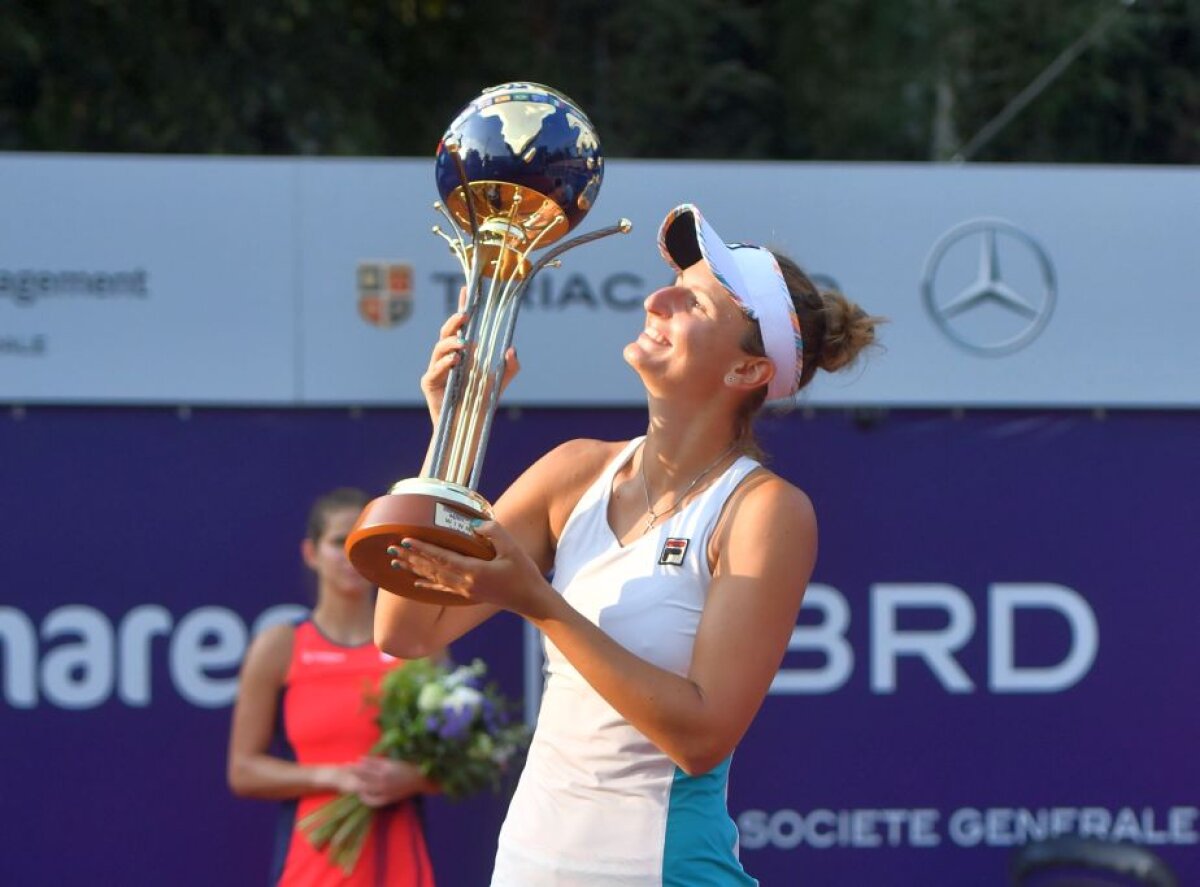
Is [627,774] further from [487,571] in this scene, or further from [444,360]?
[444,360]

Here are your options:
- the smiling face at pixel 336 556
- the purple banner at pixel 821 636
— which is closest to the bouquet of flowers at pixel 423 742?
the smiling face at pixel 336 556

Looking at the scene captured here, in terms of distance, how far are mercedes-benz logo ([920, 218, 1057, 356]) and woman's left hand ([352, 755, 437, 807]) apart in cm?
191

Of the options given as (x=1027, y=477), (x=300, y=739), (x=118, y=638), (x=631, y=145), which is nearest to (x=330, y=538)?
(x=300, y=739)

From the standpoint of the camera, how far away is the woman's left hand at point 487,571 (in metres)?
1.94

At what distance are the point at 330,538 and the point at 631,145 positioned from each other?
238 inches

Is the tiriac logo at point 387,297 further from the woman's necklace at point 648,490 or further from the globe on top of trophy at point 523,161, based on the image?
the woman's necklace at point 648,490

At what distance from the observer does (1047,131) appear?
10.1 meters

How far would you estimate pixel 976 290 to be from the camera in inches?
185

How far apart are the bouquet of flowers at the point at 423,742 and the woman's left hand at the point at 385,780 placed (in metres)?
0.02

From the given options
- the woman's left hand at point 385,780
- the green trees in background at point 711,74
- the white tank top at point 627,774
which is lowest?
the woman's left hand at point 385,780

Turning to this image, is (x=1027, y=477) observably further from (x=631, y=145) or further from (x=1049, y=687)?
(x=631, y=145)

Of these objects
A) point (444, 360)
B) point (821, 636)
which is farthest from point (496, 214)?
point (821, 636)

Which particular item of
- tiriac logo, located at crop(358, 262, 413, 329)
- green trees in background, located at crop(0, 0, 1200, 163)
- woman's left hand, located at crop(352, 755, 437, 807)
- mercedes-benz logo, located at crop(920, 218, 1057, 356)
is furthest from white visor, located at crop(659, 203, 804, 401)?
green trees in background, located at crop(0, 0, 1200, 163)

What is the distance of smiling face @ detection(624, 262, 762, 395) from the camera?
2279mm
